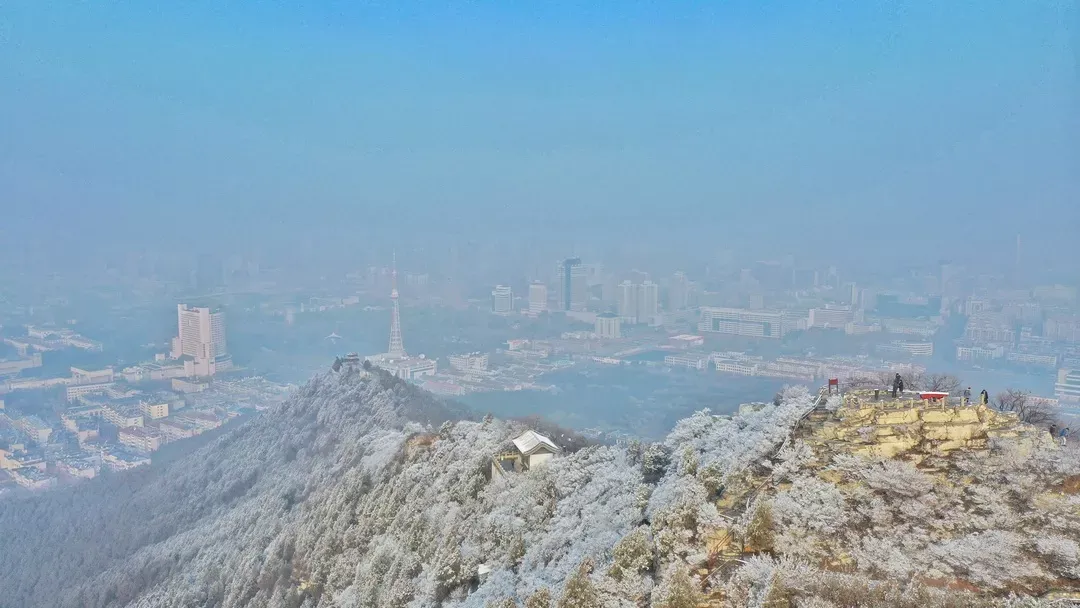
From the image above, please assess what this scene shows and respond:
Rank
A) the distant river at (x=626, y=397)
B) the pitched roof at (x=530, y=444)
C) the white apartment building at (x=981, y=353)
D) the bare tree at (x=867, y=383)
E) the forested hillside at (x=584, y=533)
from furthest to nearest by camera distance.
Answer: the distant river at (x=626, y=397), the white apartment building at (x=981, y=353), the pitched roof at (x=530, y=444), the bare tree at (x=867, y=383), the forested hillside at (x=584, y=533)

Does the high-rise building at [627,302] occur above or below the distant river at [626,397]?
above

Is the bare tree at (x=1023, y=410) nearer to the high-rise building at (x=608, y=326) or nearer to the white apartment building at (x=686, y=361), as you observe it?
the white apartment building at (x=686, y=361)

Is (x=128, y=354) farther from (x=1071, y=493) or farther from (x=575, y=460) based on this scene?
(x=1071, y=493)

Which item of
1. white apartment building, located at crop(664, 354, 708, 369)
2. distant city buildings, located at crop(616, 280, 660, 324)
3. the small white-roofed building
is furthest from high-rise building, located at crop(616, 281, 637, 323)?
the small white-roofed building

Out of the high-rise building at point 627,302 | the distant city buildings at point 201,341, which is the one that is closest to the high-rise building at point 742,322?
the high-rise building at point 627,302

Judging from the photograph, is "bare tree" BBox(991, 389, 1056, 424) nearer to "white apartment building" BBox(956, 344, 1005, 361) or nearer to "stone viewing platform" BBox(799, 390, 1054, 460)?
"stone viewing platform" BBox(799, 390, 1054, 460)
